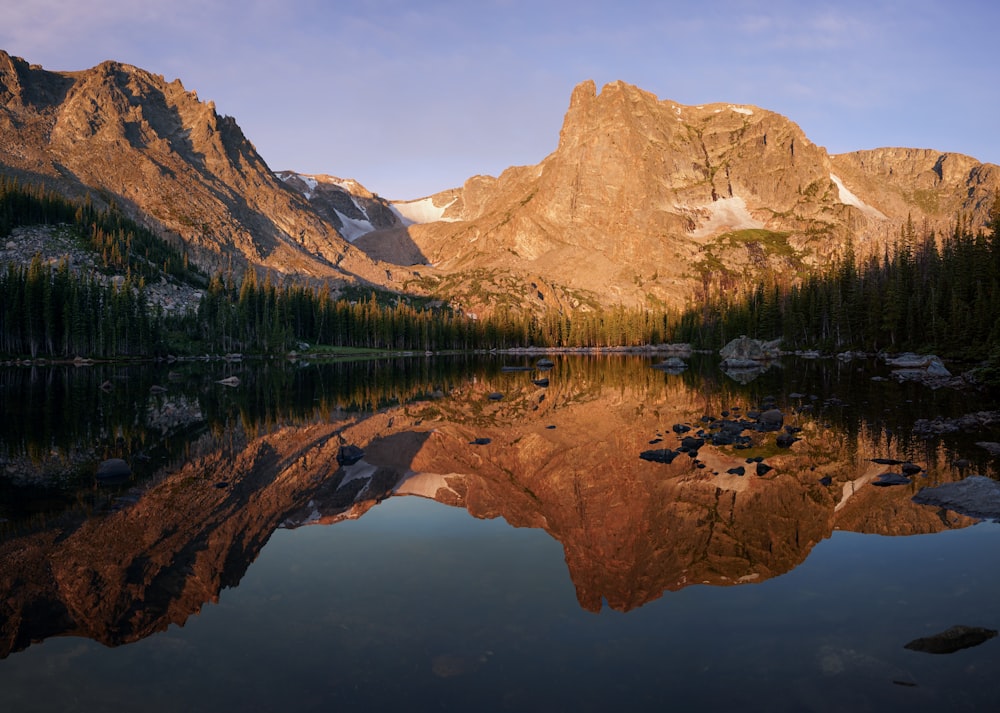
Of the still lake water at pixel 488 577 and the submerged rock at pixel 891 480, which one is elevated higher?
the submerged rock at pixel 891 480

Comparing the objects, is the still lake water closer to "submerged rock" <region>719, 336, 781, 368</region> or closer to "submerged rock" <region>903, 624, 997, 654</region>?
"submerged rock" <region>903, 624, 997, 654</region>

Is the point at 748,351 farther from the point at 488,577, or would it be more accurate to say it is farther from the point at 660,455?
the point at 488,577

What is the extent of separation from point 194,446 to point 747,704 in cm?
2800

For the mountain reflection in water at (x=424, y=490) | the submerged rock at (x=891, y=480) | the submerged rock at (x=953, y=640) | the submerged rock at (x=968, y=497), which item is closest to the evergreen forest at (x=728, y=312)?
the mountain reflection in water at (x=424, y=490)

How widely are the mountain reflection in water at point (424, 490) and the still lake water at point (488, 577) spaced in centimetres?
12

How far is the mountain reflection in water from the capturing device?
13695 mm

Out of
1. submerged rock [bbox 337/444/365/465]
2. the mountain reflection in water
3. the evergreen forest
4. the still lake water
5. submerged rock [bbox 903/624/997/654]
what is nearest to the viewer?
the still lake water

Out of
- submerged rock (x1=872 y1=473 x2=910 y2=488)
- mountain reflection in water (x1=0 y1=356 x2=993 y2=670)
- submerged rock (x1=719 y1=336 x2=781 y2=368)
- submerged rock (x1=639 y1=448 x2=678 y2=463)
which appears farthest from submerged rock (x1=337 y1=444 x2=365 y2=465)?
submerged rock (x1=719 y1=336 x2=781 y2=368)

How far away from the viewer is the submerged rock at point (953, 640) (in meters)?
10.5

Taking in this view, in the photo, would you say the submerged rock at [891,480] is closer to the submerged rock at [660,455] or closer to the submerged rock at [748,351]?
the submerged rock at [660,455]

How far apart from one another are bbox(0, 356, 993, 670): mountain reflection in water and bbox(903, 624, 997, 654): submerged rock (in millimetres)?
3656

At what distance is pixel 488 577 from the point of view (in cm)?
1438

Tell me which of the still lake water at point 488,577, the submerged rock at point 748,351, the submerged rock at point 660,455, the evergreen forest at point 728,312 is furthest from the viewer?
the submerged rock at point 748,351

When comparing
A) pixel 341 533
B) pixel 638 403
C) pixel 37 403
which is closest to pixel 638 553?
pixel 341 533
